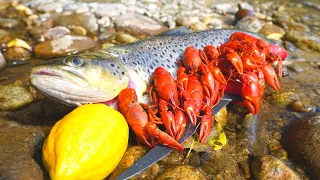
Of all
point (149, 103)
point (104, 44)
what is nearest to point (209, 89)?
point (149, 103)

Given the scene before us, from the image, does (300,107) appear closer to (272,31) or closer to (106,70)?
(106,70)

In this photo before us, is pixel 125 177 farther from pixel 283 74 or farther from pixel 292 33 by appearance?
pixel 292 33

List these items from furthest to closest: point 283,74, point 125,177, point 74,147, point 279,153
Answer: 1. point 283,74
2. point 279,153
3. point 125,177
4. point 74,147

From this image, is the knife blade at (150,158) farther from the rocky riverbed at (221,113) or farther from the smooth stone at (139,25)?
the smooth stone at (139,25)

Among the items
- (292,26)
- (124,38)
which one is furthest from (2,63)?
(292,26)

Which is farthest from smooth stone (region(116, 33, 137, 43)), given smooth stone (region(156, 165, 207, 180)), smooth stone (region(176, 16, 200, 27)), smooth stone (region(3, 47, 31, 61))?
smooth stone (region(156, 165, 207, 180))

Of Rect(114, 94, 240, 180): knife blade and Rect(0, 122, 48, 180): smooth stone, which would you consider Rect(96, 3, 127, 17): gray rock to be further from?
Rect(114, 94, 240, 180): knife blade
